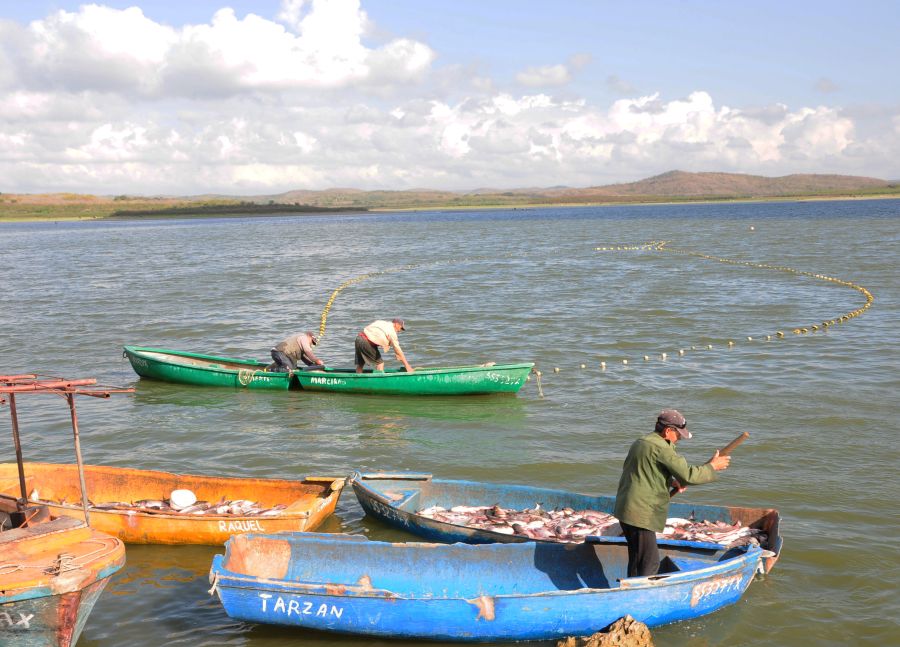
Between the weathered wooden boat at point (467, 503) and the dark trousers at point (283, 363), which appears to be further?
the dark trousers at point (283, 363)

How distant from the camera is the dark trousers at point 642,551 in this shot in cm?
913

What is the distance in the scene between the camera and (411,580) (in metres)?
9.83

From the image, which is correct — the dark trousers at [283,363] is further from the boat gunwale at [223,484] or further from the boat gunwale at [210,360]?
the boat gunwale at [223,484]

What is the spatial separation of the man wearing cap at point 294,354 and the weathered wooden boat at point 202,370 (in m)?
0.33

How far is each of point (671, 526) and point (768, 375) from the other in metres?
11.3

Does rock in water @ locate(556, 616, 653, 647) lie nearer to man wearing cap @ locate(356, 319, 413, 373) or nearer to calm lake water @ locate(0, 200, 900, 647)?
calm lake water @ locate(0, 200, 900, 647)

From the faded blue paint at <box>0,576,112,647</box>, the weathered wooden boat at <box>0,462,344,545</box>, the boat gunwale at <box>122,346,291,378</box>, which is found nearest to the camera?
the faded blue paint at <box>0,576,112,647</box>

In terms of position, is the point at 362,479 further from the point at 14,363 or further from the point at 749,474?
the point at 14,363

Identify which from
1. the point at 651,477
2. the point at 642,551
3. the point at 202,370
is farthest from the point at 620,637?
the point at 202,370

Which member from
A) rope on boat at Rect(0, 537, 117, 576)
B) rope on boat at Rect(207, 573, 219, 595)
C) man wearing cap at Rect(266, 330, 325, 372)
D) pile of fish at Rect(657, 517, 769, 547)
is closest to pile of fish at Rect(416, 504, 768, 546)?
pile of fish at Rect(657, 517, 769, 547)

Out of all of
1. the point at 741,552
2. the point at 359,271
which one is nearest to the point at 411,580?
the point at 741,552

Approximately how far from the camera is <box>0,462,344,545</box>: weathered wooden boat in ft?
36.9

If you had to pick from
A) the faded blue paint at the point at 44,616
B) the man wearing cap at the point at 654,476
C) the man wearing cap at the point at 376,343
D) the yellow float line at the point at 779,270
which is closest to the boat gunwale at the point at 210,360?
the man wearing cap at the point at 376,343

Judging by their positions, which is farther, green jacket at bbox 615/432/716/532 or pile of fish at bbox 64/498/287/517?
pile of fish at bbox 64/498/287/517
